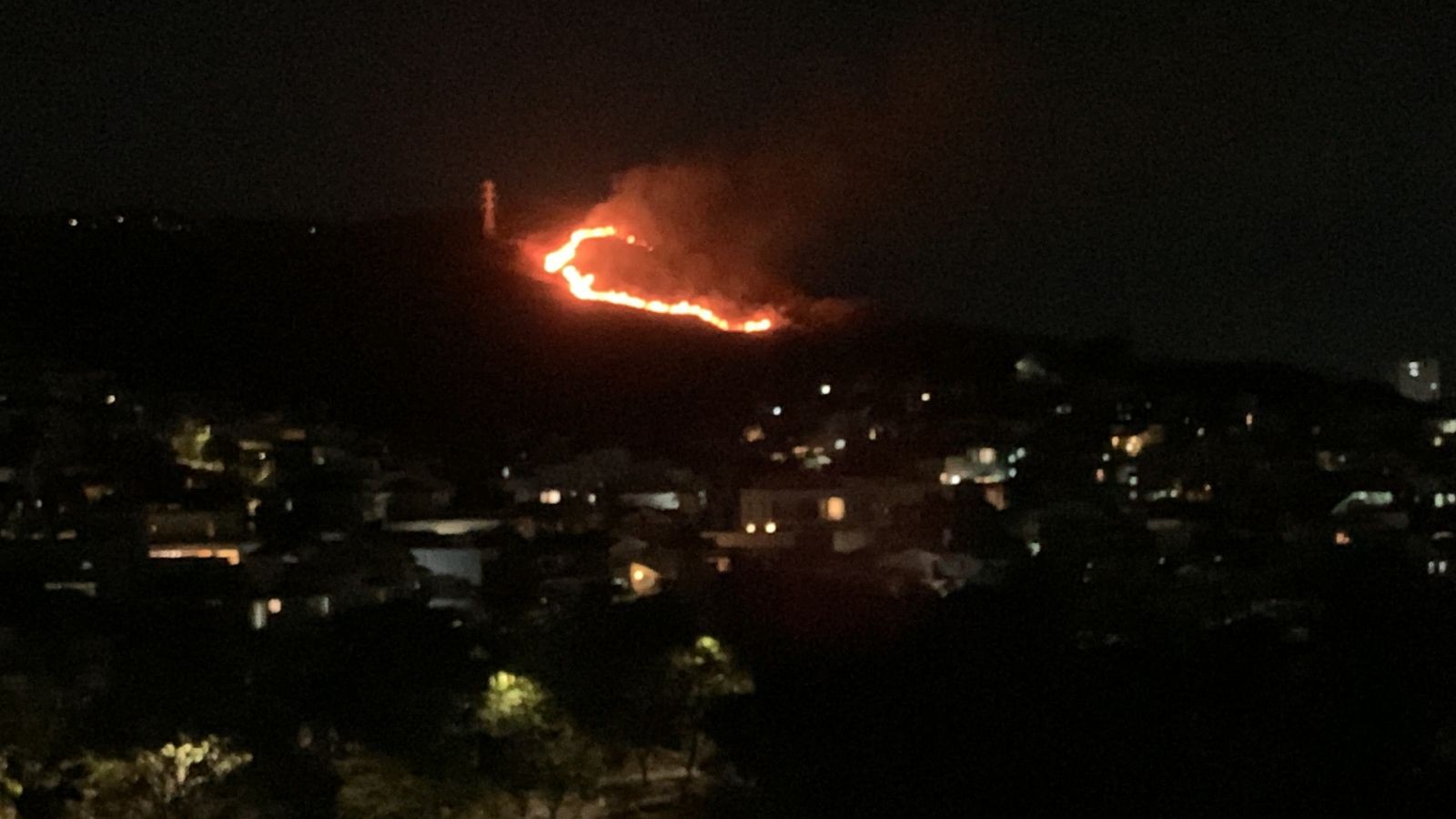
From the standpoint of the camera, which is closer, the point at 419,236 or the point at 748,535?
the point at 748,535

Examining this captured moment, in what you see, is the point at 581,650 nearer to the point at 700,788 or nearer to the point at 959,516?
the point at 700,788

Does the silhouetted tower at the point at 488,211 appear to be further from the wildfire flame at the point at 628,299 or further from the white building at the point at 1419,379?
the white building at the point at 1419,379

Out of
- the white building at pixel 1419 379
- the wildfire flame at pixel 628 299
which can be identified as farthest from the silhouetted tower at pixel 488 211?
the white building at pixel 1419 379

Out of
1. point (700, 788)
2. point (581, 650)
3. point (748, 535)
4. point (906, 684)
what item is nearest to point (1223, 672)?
point (906, 684)

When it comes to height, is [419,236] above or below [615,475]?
above

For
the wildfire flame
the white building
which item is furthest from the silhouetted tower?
the white building

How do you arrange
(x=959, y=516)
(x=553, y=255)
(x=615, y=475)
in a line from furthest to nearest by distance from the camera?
(x=553, y=255), (x=615, y=475), (x=959, y=516)

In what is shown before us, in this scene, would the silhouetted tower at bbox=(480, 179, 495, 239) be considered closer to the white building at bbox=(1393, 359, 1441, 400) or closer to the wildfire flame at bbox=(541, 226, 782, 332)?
the wildfire flame at bbox=(541, 226, 782, 332)

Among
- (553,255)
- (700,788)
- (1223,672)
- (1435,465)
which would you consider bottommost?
(700,788)
